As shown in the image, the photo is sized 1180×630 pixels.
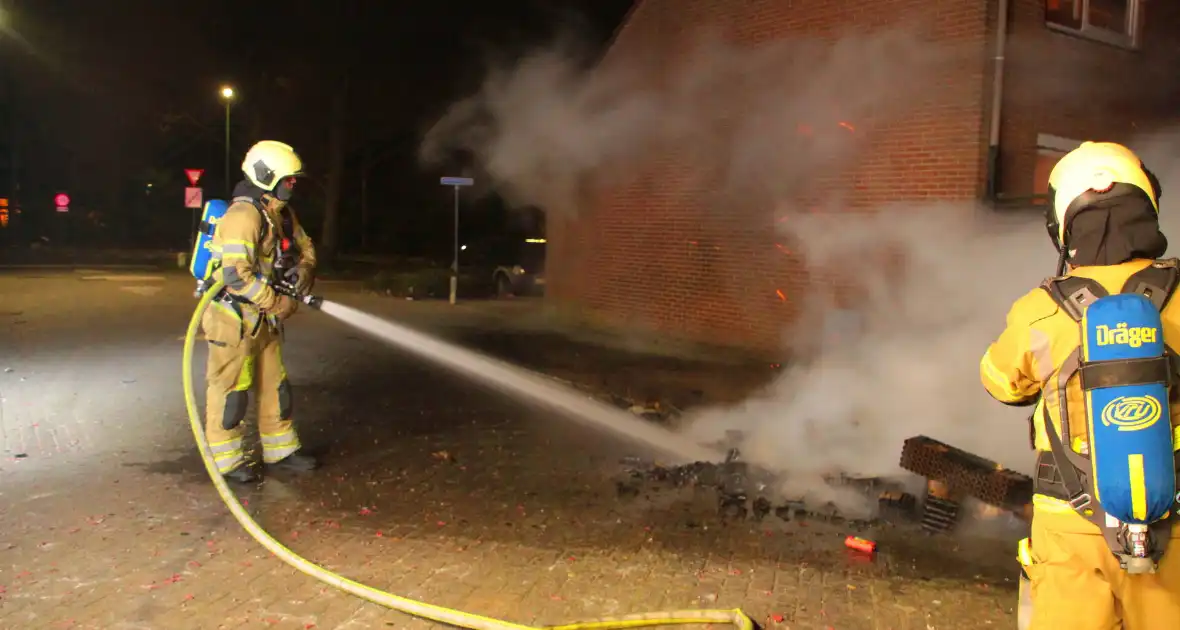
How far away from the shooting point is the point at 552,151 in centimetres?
1187

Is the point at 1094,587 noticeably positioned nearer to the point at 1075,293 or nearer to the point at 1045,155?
the point at 1075,293

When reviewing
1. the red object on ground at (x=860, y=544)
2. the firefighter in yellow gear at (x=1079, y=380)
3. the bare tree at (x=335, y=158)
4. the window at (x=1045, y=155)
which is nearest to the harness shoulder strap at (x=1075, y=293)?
the firefighter in yellow gear at (x=1079, y=380)

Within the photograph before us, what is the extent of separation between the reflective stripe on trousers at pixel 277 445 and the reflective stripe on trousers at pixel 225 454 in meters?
0.30

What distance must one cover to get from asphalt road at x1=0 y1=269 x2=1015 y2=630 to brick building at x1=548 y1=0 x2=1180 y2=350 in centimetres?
454

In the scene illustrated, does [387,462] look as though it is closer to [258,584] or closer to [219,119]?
[258,584]

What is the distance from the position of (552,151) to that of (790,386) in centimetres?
514

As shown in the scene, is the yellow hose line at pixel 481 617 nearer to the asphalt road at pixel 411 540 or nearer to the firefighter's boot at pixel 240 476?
the asphalt road at pixel 411 540

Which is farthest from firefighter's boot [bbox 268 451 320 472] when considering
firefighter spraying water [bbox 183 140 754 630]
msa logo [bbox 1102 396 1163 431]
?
msa logo [bbox 1102 396 1163 431]

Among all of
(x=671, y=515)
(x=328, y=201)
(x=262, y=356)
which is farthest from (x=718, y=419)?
(x=328, y=201)

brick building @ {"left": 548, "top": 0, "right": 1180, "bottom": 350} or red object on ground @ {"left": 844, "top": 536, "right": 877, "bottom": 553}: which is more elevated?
brick building @ {"left": 548, "top": 0, "right": 1180, "bottom": 350}


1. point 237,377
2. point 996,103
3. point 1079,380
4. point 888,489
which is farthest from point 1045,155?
point 237,377

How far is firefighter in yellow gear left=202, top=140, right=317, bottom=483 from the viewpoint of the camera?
16.6 feet

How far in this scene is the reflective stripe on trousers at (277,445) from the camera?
5.55m

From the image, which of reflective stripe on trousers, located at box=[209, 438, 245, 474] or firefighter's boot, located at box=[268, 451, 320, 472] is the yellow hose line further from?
firefighter's boot, located at box=[268, 451, 320, 472]
